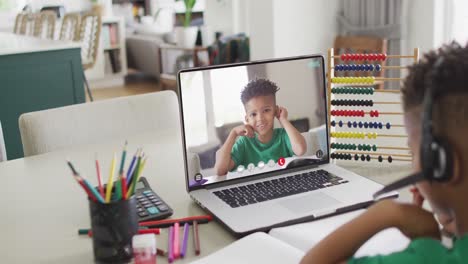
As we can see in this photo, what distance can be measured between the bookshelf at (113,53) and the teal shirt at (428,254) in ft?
21.4

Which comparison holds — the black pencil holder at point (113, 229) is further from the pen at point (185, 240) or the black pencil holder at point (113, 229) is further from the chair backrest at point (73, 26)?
the chair backrest at point (73, 26)

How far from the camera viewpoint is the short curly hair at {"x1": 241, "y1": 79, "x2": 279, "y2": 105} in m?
1.17

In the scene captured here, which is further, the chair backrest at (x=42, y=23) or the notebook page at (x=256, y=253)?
the chair backrest at (x=42, y=23)

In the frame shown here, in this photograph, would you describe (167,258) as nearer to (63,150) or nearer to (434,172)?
(434,172)

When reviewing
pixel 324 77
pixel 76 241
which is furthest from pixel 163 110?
pixel 76 241

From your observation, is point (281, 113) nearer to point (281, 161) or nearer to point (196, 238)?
point (281, 161)

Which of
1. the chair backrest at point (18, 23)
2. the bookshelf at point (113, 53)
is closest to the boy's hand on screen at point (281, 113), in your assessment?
the chair backrest at point (18, 23)

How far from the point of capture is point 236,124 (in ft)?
3.77

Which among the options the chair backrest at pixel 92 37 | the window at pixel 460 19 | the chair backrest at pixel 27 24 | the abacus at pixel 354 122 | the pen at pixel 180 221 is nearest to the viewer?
the pen at pixel 180 221

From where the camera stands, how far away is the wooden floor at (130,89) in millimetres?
6434

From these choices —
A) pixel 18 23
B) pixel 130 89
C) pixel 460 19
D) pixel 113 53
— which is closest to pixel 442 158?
pixel 460 19

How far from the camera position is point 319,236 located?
95 cm

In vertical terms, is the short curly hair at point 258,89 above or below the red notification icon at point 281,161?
above

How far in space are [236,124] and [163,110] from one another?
2.53 ft
